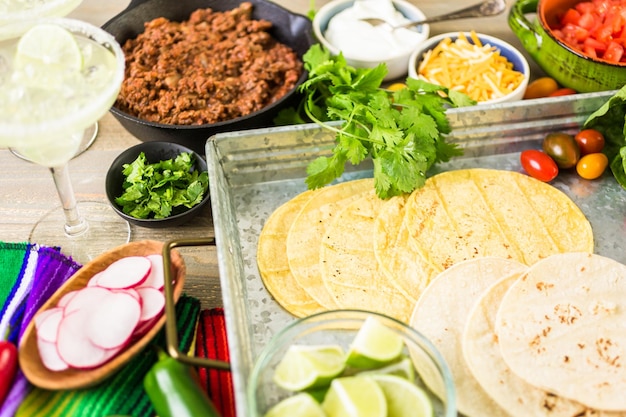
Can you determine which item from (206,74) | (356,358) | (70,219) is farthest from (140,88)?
(356,358)

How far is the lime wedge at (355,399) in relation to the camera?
5.77 ft

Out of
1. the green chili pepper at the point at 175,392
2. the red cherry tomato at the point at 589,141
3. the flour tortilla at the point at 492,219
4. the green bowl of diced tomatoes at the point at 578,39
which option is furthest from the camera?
the green bowl of diced tomatoes at the point at 578,39

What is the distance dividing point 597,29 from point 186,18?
7.18ft

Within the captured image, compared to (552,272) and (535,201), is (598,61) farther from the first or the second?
(552,272)

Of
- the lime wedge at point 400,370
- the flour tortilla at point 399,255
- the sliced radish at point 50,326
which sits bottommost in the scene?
the flour tortilla at point 399,255

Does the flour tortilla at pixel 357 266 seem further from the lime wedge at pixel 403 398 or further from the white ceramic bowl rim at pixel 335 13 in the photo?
the white ceramic bowl rim at pixel 335 13

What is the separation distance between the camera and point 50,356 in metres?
2.16

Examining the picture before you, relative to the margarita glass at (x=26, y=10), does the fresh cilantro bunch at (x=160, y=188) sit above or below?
below

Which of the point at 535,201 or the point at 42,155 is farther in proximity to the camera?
the point at 535,201

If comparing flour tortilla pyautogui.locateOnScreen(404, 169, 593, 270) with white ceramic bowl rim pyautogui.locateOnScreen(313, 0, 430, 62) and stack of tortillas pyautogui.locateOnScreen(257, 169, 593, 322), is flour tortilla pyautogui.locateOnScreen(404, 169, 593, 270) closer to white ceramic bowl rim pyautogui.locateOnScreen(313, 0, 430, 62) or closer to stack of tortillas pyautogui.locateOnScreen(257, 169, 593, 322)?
stack of tortillas pyautogui.locateOnScreen(257, 169, 593, 322)

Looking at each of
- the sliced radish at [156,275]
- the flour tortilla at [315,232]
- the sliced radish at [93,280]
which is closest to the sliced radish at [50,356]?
the sliced radish at [93,280]

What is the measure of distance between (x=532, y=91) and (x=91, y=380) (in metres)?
2.56

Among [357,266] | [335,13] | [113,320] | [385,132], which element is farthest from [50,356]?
[335,13]

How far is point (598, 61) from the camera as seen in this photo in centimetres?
311
